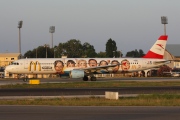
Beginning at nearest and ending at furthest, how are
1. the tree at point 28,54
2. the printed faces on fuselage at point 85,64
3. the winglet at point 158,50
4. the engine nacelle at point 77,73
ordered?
the engine nacelle at point 77,73, the printed faces on fuselage at point 85,64, the winglet at point 158,50, the tree at point 28,54

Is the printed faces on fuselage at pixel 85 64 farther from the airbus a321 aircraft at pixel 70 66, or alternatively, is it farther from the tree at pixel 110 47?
the tree at pixel 110 47

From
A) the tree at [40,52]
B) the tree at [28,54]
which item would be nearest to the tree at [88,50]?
the tree at [28,54]

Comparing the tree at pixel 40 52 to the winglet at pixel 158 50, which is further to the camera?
the tree at pixel 40 52

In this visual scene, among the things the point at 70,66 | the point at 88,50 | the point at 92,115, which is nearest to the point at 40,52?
the point at 88,50

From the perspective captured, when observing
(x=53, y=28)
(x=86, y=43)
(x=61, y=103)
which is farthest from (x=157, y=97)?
(x=86, y=43)

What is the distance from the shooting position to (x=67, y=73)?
69.9 m

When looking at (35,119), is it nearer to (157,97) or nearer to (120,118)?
(120,118)

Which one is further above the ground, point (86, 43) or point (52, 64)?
point (86, 43)

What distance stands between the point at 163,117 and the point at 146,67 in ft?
170

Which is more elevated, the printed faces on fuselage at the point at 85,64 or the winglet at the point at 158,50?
the winglet at the point at 158,50

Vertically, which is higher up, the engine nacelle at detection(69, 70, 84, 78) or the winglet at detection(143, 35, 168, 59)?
the winglet at detection(143, 35, 168, 59)

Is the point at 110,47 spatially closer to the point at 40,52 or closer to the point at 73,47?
the point at 73,47

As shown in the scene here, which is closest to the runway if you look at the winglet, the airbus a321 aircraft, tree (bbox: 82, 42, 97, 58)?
the airbus a321 aircraft

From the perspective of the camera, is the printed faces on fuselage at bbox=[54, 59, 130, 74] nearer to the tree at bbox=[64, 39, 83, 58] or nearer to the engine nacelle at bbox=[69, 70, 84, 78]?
the engine nacelle at bbox=[69, 70, 84, 78]
